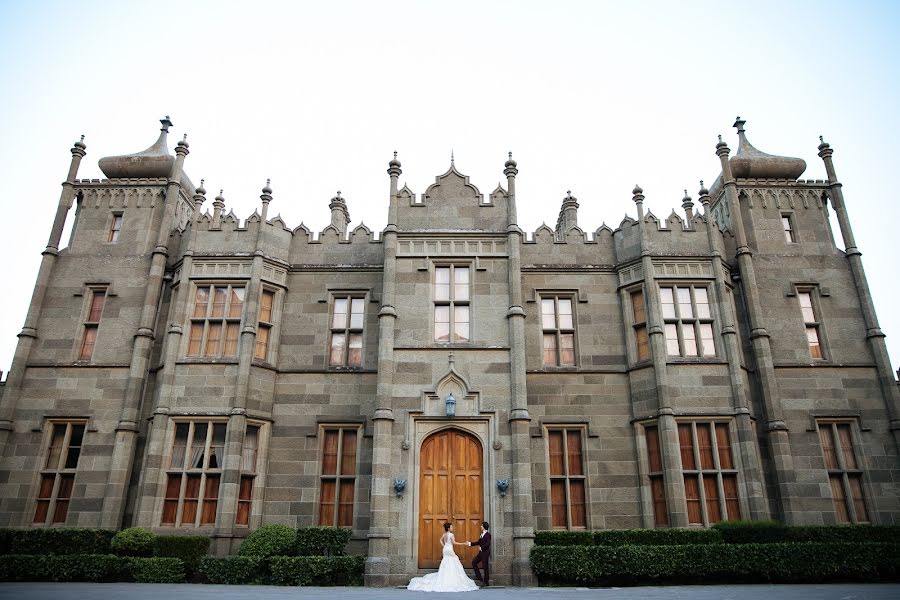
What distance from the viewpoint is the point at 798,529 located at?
15.3 meters

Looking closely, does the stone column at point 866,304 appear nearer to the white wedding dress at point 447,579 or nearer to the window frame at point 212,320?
the white wedding dress at point 447,579

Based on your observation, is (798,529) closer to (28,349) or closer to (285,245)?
(285,245)

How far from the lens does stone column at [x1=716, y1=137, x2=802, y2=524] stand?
1764 cm

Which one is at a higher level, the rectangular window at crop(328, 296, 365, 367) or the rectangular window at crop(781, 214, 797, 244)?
the rectangular window at crop(781, 214, 797, 244)

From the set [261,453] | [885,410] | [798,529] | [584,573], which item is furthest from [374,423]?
[885,410]

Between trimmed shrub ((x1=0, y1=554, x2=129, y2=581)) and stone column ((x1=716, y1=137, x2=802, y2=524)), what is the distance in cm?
1724

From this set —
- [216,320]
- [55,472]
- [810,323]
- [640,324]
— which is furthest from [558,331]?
[55,472]

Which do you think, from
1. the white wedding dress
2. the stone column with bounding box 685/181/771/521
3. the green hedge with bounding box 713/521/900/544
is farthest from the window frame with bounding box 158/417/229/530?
the stone column with bounding box 685/181/771/521

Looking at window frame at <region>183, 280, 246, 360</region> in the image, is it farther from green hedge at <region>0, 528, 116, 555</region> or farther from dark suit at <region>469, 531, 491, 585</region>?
dark suit at <region>469, 531, 491, 585</region>

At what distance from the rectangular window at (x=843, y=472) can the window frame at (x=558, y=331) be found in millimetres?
7474

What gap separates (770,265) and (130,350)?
20.4 m

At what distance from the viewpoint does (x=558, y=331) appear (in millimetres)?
19609

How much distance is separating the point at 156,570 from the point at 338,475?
4990mm

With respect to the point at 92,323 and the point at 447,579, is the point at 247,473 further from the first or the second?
the point at 92,323
